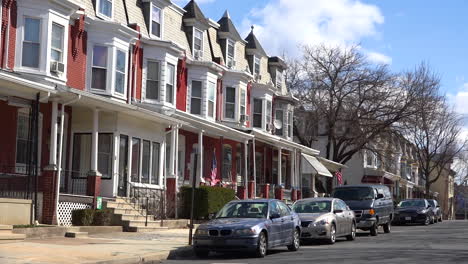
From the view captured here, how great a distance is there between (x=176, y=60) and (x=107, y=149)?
21.8 feet

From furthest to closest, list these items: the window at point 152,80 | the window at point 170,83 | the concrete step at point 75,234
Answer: the window at point 170,83
the window at point 152,80
the concrete step at point 75,234

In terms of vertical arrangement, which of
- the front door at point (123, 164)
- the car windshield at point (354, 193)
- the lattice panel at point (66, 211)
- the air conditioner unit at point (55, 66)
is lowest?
the lattice panel at point (66, 211)

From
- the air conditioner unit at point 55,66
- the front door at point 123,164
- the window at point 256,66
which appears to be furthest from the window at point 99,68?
the window at point 256,66

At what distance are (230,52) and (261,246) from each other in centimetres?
2147

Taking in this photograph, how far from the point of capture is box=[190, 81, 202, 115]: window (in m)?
31.4

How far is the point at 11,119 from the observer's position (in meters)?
20.6

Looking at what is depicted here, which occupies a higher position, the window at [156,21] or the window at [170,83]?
the window at [156,21]

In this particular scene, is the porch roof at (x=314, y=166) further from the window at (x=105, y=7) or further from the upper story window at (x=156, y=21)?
Result: the window at (x=105, y=7)

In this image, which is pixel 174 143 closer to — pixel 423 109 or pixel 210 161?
pixel 210 161

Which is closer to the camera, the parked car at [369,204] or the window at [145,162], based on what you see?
the parked car at [369,204]

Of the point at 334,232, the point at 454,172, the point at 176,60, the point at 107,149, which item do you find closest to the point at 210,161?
the point at 176,60

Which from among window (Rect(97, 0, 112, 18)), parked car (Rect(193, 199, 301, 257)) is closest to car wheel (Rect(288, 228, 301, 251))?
parked car (Rect(193, 199, 301, 257))

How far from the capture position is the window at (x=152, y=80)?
27.6 meters

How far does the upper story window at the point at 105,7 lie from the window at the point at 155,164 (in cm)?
556
